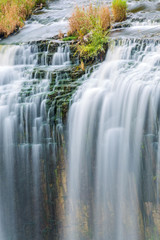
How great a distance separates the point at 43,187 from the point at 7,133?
1211 millimetres

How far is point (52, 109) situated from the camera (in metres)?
5.61

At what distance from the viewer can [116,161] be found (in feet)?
16.6

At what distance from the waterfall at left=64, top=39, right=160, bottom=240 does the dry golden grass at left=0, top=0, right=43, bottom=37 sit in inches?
206

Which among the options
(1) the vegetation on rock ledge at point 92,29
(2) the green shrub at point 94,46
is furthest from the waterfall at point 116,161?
(1) the vegetation on rock ledge at point 92,29

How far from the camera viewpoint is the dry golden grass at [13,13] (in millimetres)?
9749

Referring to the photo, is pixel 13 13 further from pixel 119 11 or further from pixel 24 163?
pixel 24 163

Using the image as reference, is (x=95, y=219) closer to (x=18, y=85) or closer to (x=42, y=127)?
(x=42, y=127)

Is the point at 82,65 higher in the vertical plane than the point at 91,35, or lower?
lower

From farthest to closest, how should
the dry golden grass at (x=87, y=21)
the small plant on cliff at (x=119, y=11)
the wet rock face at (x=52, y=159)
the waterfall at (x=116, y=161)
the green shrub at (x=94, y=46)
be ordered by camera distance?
the small plant on cliff at (x=119, y=11) → the dry golden grass at (x=87, y=21) → the green shrub at (x=94, y=46) → the wet rock face at (x=52, y=159) → the waterfall at (x=116, y=161)

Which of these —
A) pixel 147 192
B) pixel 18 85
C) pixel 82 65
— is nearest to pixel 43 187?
pixel 147 192

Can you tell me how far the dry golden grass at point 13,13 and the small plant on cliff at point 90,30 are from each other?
2.54m

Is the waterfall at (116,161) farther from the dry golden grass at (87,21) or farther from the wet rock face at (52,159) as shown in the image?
the dry golden grass at (87,21)

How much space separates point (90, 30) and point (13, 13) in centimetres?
→ 436

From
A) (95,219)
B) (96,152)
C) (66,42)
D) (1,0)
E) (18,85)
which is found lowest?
(95,219)
